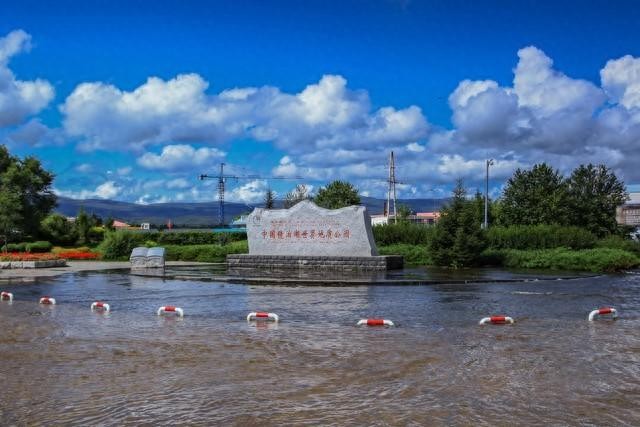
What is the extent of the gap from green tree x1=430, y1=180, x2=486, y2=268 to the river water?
510 inches

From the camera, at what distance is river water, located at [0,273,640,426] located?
651 centimetres

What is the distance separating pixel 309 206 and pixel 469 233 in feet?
24.9

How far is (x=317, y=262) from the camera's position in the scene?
28234mm

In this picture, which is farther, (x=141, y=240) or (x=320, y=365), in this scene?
(x=141, y=240)

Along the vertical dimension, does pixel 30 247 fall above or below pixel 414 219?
below

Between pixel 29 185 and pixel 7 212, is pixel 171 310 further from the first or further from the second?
pixel 29 185

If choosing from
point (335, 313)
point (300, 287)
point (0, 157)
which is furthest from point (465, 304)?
point (0, 157)

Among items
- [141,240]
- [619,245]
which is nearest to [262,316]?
[619,245]

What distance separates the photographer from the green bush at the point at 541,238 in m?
32.4

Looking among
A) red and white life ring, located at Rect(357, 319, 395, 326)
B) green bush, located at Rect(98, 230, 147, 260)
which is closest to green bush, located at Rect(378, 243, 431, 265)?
green bush, located at Rect(98, 230, 147, 260)

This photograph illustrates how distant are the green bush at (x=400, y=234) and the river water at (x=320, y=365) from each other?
20318 mm

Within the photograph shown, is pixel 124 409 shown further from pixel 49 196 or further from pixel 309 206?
pixel 49 196

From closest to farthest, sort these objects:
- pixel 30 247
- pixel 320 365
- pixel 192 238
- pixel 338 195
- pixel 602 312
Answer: pixel 320 365
pixel 602 312
pixel 30 247
pixel 192 238
pixel 338 195

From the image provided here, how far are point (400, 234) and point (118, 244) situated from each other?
684 inches
